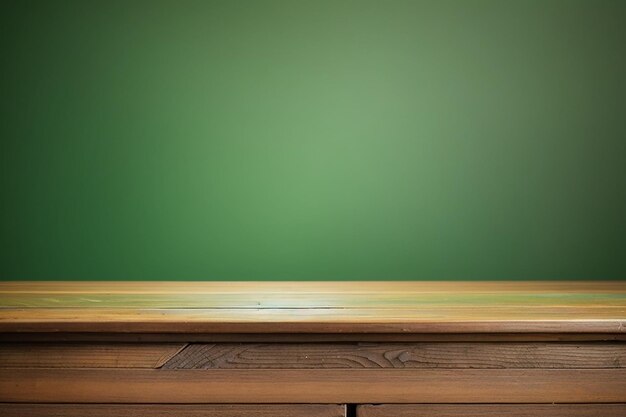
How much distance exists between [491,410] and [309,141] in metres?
1.17

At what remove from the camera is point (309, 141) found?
5.83ft

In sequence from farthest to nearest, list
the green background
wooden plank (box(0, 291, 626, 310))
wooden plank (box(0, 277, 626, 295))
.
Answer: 1. the green background
2. wooden plank (box(0, 277, 626, 295))
3. wooden plank (box(0, 291, 626, 310))

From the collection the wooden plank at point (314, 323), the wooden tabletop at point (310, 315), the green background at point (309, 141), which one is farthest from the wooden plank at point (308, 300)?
the green background at point (309, 141)

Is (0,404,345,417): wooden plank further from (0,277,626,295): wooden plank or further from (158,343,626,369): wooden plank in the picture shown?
(0,277,626,295): wooden plank

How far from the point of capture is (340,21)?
5.89ft

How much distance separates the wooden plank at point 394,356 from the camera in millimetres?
748

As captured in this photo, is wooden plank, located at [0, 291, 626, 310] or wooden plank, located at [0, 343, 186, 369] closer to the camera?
wooden plank, located at [0, 343, 186, 369]

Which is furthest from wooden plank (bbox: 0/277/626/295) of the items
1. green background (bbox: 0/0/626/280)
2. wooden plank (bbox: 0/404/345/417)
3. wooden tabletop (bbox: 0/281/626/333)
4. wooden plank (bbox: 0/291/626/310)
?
wooden plank (bbox: 0/404/345/417)

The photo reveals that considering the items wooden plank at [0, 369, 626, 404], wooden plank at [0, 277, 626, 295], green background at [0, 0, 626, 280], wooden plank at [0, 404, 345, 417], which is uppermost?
green background at [0, 0, 626, 280]

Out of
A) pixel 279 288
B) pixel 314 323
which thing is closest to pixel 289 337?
pixel 314 323

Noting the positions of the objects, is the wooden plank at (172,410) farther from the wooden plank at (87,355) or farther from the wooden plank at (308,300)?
the wooden plank at (308,300)

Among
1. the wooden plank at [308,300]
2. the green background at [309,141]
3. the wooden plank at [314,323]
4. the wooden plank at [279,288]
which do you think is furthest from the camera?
the green background at [309,141]

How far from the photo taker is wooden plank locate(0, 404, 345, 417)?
2.43ft

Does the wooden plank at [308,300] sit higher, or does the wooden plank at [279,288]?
the wooden plank at [279,288]
